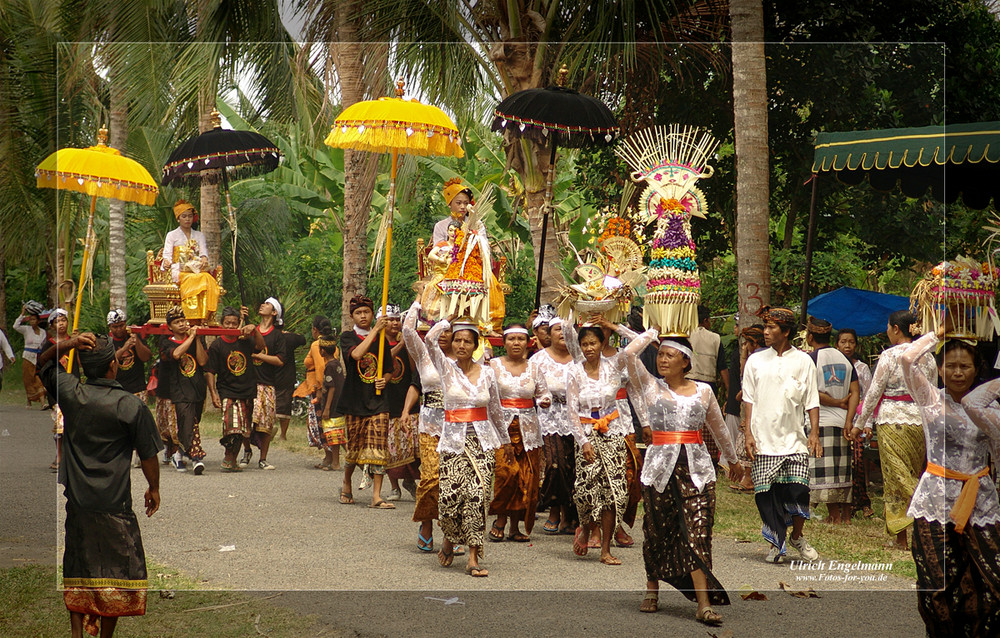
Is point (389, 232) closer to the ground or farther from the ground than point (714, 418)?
farther from the ground

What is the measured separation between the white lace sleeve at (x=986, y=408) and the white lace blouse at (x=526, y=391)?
3320 mm

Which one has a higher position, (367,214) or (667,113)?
(667,113)

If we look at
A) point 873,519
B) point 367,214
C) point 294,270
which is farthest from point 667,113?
point 873,519

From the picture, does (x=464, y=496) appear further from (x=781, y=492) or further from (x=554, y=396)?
(x=781, y=492)

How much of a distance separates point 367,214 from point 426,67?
45.9 inches

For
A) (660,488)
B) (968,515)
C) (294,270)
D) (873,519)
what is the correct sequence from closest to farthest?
1. (968,515)
2. (660,488)
3. (294,270)
4. (873,519)

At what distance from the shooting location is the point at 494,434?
7.04m

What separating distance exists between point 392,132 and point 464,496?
2.52 m

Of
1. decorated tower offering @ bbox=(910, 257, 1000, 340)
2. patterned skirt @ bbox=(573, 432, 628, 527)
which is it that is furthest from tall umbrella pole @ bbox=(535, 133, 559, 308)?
decorated tower offering @ bbox=(910, 257, 1000, 340)

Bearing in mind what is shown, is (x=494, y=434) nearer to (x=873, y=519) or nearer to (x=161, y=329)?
(x=161, y=329)

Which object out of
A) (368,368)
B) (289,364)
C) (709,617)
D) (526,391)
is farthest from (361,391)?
(709,617)

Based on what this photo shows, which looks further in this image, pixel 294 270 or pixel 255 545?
pixel 294 270

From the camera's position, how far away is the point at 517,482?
25.5ft

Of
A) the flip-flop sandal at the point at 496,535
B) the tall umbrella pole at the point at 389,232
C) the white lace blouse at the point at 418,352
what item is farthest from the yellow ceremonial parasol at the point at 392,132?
the flip-flop sandal at the point at 496,535
